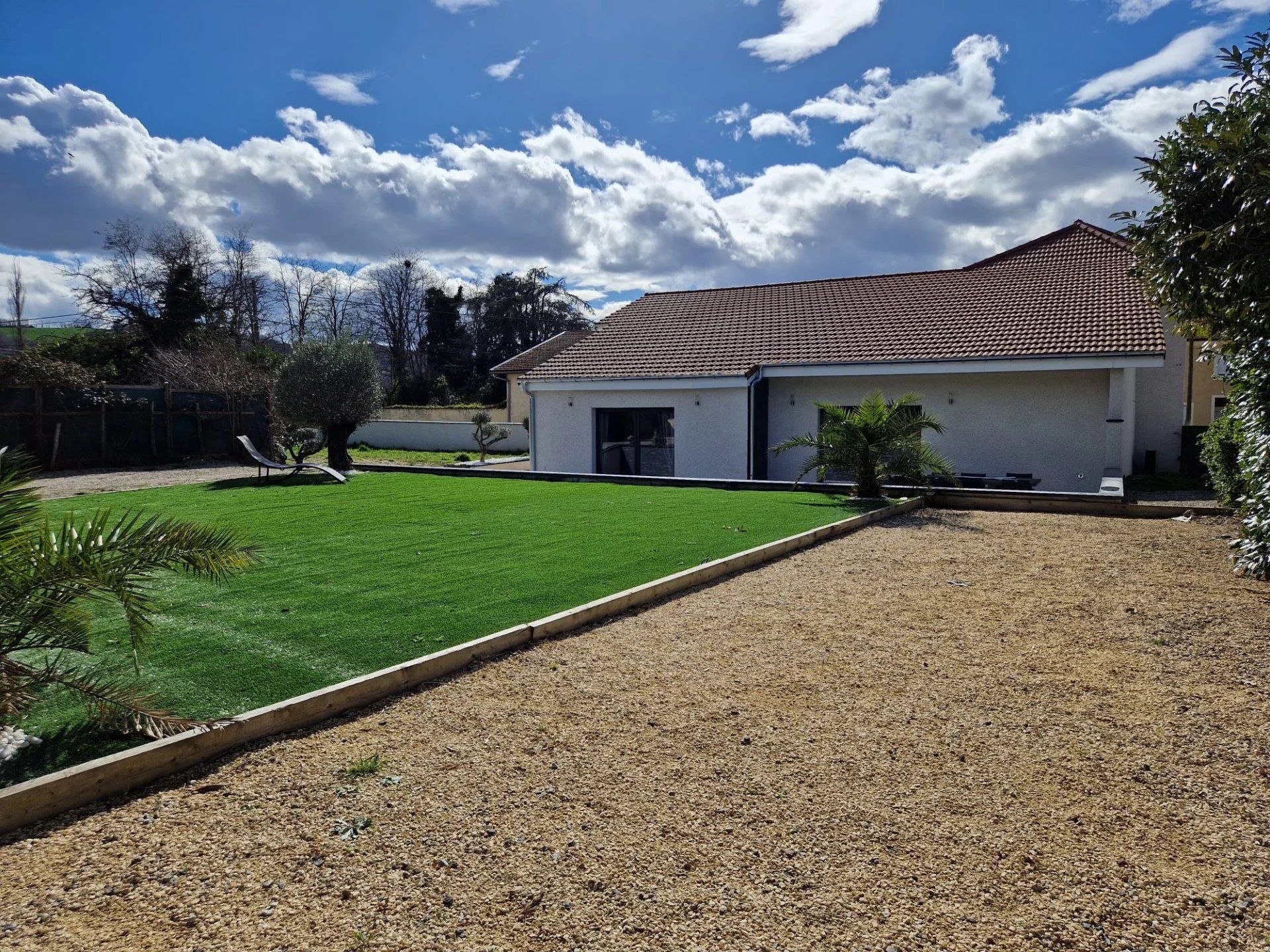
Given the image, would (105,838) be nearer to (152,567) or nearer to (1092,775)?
(152,567)

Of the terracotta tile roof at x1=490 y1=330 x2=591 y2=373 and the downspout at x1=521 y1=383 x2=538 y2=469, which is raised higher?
the terracotta tile roof at x1=490 y1=330 x2=591 y2=373

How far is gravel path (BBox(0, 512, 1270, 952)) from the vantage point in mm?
2529

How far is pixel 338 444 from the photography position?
69.1 feet

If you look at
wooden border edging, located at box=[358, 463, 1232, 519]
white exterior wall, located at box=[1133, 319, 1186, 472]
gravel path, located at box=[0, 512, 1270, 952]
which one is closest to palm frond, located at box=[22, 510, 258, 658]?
gravel path, located at box=[0, 512, 1270, 952]

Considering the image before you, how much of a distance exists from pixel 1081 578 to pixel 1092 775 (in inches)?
181

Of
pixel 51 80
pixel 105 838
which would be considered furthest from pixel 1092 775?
pixel 51 80

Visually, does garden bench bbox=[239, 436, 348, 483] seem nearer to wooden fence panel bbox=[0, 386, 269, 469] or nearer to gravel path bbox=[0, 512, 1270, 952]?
wooden fence panel bbox=[0, 386, 269, 469]

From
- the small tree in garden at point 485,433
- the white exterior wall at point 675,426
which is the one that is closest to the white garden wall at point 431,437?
the small tree in garden at point 485,433

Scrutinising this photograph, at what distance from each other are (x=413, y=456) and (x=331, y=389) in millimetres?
8145

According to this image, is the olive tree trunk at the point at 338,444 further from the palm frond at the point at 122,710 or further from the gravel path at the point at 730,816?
the palm frond at the point at 122,710

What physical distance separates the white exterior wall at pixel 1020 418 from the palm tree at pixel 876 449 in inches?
170

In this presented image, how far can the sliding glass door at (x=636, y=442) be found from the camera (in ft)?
64.1

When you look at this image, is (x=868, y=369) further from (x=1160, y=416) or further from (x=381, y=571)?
(x=381, y=571)

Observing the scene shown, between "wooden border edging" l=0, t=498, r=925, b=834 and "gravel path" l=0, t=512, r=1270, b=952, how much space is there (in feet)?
0.37
